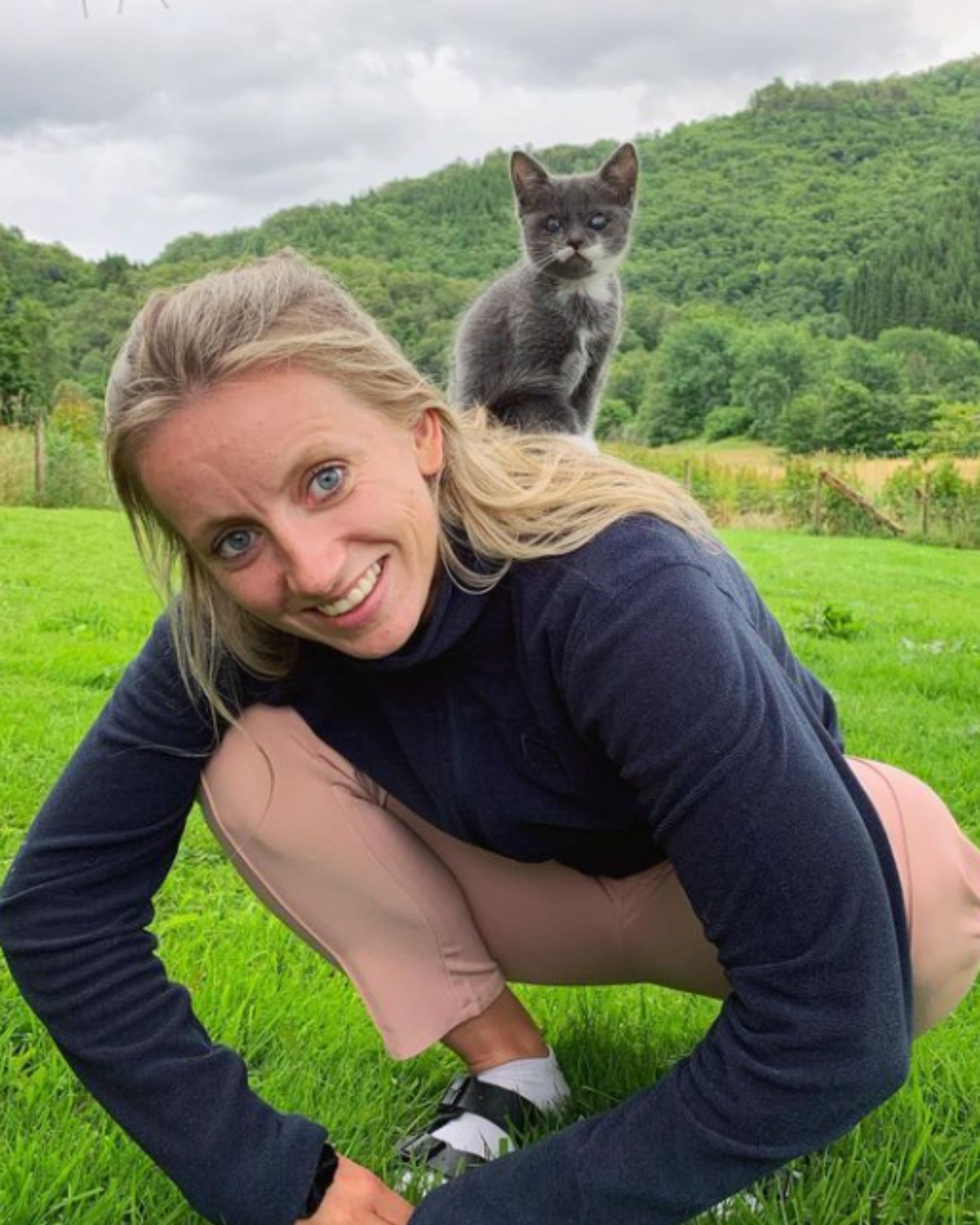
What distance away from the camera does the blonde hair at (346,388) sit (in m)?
1.27

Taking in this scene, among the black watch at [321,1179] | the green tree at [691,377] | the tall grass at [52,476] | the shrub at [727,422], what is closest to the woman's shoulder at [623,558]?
the black watch at [321,1179]

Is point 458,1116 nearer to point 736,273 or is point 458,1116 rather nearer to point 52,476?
point 52,476

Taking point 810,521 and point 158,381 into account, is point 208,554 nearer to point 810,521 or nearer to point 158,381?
point 158,381

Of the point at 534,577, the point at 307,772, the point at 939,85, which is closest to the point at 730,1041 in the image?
the point at 534,577

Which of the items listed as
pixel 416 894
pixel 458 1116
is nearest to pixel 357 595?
pixel 416 894

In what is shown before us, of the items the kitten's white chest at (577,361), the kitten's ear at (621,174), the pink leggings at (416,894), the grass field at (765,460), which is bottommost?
the grass field at (765,460)

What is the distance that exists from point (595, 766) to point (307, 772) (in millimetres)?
403

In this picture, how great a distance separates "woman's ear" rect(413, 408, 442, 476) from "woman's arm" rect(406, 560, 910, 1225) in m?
0.32

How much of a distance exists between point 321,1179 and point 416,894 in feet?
1.18

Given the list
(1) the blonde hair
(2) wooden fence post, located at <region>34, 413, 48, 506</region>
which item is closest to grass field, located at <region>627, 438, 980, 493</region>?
(2) wooden fence post, located at <region>34, 413, 48, 506</region>

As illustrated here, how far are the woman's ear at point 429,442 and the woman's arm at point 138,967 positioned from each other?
0.40 meters

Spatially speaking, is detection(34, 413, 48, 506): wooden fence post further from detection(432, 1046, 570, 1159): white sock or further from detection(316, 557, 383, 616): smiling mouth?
detection(316, 557, 383, 616): smiling mouth

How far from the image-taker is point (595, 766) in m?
1.40

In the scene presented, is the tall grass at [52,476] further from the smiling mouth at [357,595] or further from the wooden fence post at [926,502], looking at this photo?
the smiling mouth at [357,595]
